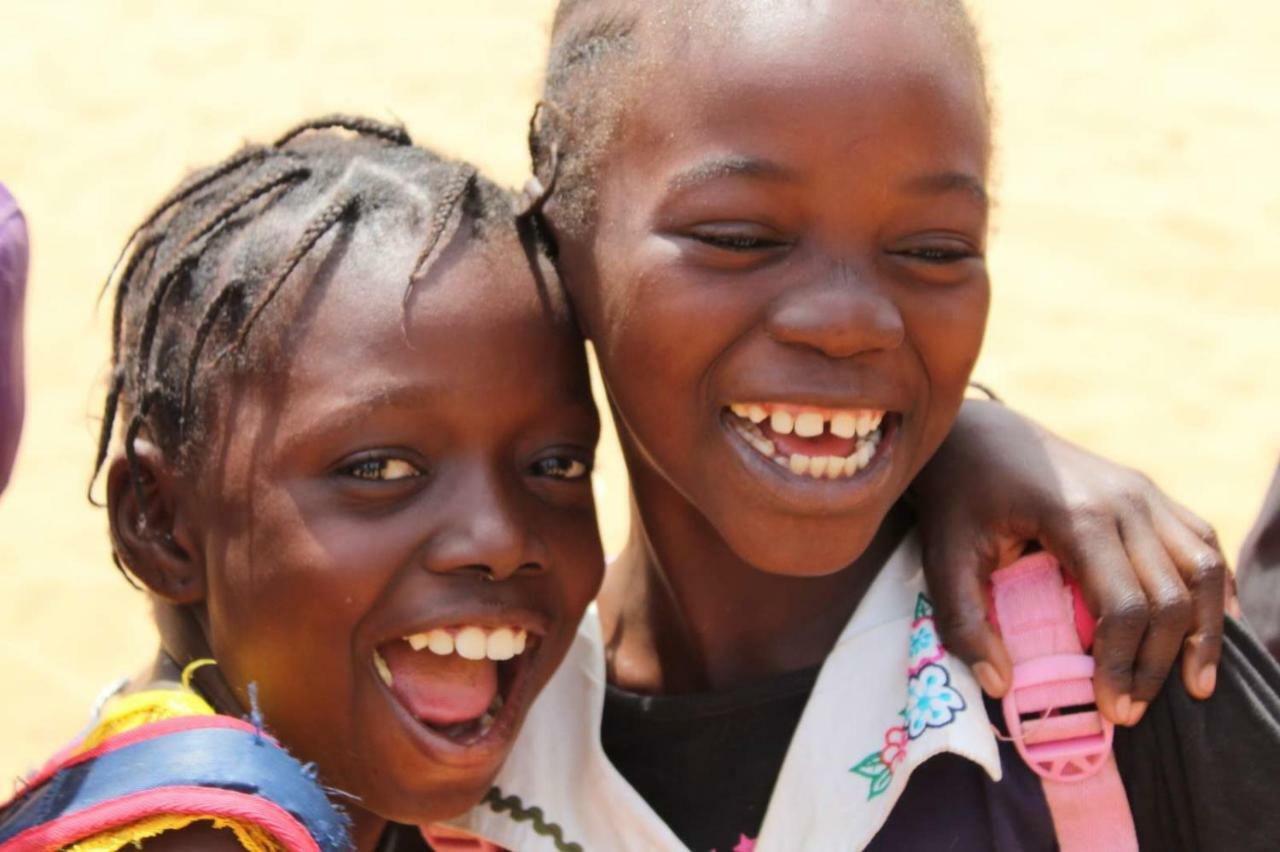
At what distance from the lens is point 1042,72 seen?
8227mm

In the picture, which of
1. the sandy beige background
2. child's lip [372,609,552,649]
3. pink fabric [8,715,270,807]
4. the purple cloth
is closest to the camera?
the purple cloth

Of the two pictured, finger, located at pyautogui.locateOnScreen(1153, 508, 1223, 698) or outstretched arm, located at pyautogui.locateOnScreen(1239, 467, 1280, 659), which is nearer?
finger, located at pyautogui.locateOnScreen(1153, 508, 1223, 698)

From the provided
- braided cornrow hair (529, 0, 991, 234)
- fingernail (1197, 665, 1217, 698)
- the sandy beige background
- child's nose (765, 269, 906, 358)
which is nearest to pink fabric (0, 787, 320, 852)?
child's nose (765, 269, 906, 358)

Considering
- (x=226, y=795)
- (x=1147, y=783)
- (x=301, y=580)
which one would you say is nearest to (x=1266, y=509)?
(x=1147, y=783)

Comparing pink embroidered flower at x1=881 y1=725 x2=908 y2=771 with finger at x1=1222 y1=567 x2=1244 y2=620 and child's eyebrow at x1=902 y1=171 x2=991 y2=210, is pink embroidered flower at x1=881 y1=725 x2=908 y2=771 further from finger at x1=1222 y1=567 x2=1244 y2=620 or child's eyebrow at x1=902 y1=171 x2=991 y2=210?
child's eyebrow at x1=902 y1=171 x2=991 y2=210

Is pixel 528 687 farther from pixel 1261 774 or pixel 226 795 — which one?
pixel 1261 774

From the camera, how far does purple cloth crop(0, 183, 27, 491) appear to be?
1.69 m

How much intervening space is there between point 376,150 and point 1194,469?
3.75m

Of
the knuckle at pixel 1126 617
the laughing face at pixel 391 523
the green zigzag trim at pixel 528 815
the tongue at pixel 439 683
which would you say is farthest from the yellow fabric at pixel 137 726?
the knuckle at pixel 1126 617

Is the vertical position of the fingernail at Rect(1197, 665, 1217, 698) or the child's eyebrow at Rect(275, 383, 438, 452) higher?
the child's eyebrow at Rect(275, 383, 438, 452)

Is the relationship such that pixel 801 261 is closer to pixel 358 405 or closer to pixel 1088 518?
pixel 1088 518

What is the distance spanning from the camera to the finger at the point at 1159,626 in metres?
2.04

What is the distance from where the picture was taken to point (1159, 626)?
205cm

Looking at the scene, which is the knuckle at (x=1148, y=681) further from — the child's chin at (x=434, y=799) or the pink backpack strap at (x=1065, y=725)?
the child's chin at (x=434, y=799)
